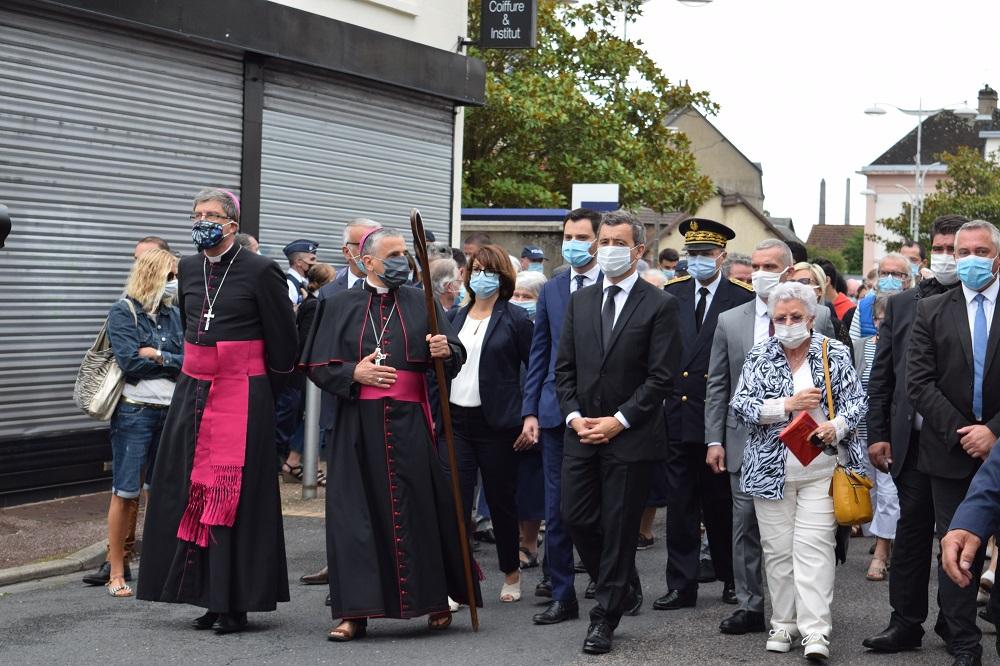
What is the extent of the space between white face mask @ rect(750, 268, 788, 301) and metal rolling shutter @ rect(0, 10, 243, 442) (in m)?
6.40

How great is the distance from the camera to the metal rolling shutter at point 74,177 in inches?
470

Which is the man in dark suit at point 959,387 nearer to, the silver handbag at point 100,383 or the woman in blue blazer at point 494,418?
the woman in blue blazer at point 494,418

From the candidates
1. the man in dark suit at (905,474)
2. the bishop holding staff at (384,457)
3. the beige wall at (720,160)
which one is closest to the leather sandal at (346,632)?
the bishop holding staff at (384,457)

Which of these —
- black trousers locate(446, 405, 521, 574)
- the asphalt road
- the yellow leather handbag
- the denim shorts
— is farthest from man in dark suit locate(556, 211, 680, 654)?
the denim shorts

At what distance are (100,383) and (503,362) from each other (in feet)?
8.06

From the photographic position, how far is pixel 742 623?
789 cm

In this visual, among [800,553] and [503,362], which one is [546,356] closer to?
[503,362]

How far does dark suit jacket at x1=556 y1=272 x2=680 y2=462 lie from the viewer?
7539mm

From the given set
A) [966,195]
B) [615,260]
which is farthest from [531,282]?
[966,195]

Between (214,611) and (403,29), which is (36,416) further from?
(403,29)

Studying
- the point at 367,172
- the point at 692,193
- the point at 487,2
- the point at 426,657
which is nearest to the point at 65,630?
the point at 426,657

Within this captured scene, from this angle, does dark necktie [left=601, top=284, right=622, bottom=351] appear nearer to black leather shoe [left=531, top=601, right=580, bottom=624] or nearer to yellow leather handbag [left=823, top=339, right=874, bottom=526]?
yellow leather handbag [left=823, top=339, right=874, bottom=526]

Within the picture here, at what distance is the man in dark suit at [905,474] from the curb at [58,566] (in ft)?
16.6

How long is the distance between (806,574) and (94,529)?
5656mm
